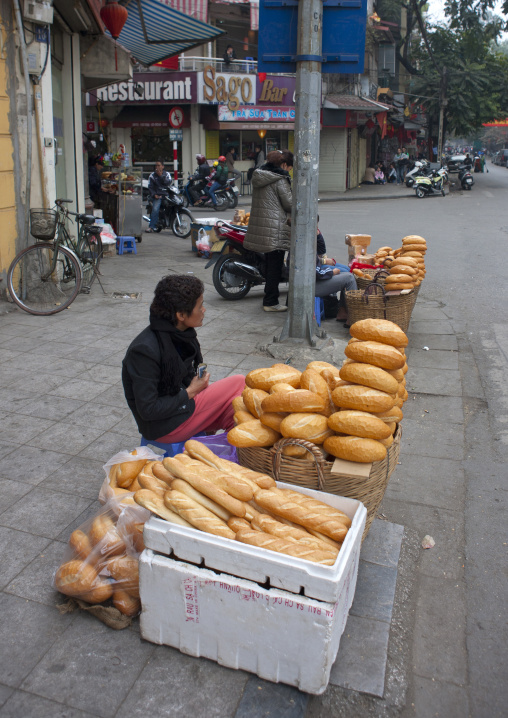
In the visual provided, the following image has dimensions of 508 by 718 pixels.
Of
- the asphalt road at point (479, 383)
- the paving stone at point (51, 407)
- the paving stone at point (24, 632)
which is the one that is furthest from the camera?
the paving stone at point (51, 407)

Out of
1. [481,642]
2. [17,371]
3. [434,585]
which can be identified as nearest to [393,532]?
[434,585]

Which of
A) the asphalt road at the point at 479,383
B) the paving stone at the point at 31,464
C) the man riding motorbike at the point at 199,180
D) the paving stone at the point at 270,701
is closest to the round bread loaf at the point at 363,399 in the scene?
the asphalt road at the point at 479,383

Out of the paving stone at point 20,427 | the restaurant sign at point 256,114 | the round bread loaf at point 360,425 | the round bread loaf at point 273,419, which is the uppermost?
the restaurant sign at point 256,114

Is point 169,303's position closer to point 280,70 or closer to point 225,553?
point 225,553

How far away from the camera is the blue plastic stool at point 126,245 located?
11.4 metres

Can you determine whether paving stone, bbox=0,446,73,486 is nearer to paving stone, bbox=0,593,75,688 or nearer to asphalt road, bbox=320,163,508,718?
paving stone, bbox=0,593,75,688

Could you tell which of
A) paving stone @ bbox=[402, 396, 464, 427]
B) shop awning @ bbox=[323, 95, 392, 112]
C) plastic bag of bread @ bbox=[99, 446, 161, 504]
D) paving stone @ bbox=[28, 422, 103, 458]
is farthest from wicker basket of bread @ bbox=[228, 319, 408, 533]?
shop awning @ bbox=[323, 95, 392, 112]

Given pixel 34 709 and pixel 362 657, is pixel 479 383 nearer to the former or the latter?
pixel 362 657

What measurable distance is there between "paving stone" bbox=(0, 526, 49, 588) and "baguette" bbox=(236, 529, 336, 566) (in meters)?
1.19

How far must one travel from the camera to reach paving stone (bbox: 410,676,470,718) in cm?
232

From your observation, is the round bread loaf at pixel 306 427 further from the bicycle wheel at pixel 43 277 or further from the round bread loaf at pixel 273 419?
the bicycle wheel at pixel 43 277

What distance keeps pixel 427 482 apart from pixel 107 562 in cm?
213

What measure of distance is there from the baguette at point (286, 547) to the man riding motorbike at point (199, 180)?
18.6 meters

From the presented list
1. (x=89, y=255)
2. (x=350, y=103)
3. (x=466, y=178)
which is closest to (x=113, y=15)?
(x=89, y=255)
